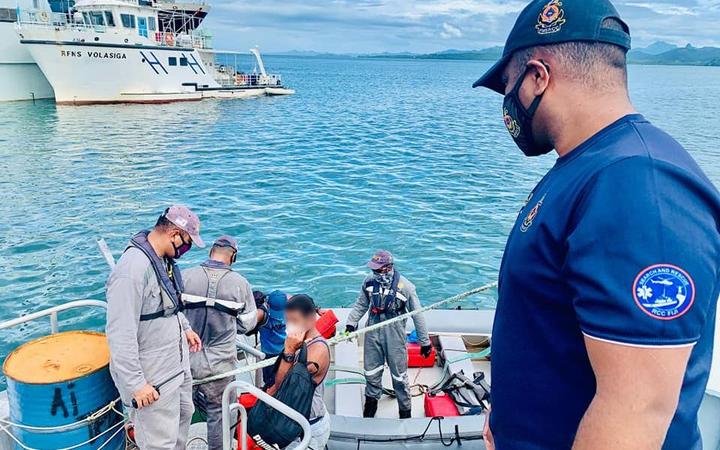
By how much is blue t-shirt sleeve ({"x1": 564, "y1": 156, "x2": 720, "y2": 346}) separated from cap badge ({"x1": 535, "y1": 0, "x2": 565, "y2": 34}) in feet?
1.42

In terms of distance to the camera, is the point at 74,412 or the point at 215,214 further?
the point at 215,214

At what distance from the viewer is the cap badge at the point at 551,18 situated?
1.30m

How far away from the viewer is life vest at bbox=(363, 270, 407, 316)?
18.6 feet

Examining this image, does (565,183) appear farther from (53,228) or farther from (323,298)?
(53,228)

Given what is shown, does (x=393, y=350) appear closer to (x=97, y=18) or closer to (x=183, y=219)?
(x=183, y=219)

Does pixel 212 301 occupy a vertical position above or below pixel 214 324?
above

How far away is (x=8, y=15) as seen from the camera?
119 ft

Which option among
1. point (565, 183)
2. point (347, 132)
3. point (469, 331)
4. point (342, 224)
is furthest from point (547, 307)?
point (347, 132)

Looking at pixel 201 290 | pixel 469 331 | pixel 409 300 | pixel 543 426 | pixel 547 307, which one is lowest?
pixel 469 331

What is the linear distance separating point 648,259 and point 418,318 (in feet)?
16.7

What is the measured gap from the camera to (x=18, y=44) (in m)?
36.2

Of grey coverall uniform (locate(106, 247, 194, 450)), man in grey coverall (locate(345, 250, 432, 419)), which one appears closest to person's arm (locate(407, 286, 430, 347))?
man in grey coverall (locate(345, 250, 432, 419))

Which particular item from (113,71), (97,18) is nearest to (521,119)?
(113,71)

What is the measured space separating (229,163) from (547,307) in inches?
869
